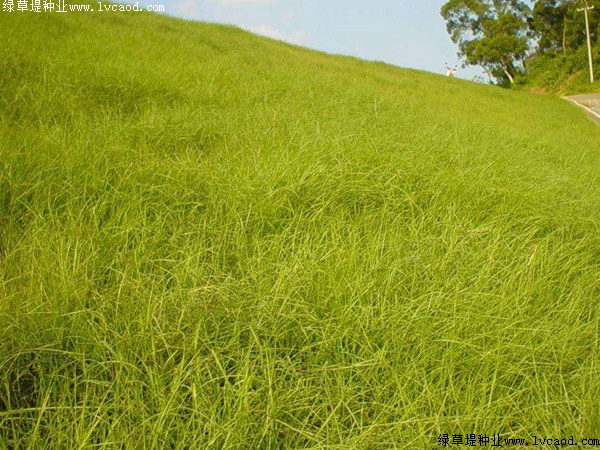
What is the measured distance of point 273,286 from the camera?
1591mm

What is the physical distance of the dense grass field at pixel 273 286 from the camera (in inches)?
48.2

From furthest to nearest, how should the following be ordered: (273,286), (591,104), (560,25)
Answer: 1. (560,25)
2. (591,104)
3. (273,286)

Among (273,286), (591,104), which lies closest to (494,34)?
(591,104)

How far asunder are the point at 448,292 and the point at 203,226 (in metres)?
1.05

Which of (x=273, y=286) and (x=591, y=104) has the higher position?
(x=591, y=104)

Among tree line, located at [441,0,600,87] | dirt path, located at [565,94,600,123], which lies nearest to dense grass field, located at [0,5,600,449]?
dirt path, located at [565,94,600,123]

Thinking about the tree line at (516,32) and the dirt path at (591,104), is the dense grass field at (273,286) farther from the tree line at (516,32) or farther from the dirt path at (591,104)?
the tree line at (516,32)

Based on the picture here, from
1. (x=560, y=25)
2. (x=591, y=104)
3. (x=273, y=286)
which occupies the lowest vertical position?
(x=273, y=286)

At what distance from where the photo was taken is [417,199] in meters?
2.46

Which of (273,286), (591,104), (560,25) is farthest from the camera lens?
(560,25)

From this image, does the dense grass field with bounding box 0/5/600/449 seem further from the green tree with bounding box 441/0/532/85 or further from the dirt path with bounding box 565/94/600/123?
the green tree with bounding box 441/0/532/85

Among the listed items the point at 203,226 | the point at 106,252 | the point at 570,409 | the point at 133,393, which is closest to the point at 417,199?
the point at 203,226

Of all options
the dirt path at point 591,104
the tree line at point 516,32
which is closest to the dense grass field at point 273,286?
the dirt path at point 591,104

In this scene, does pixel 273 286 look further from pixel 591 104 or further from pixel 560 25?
pixel 560 25
